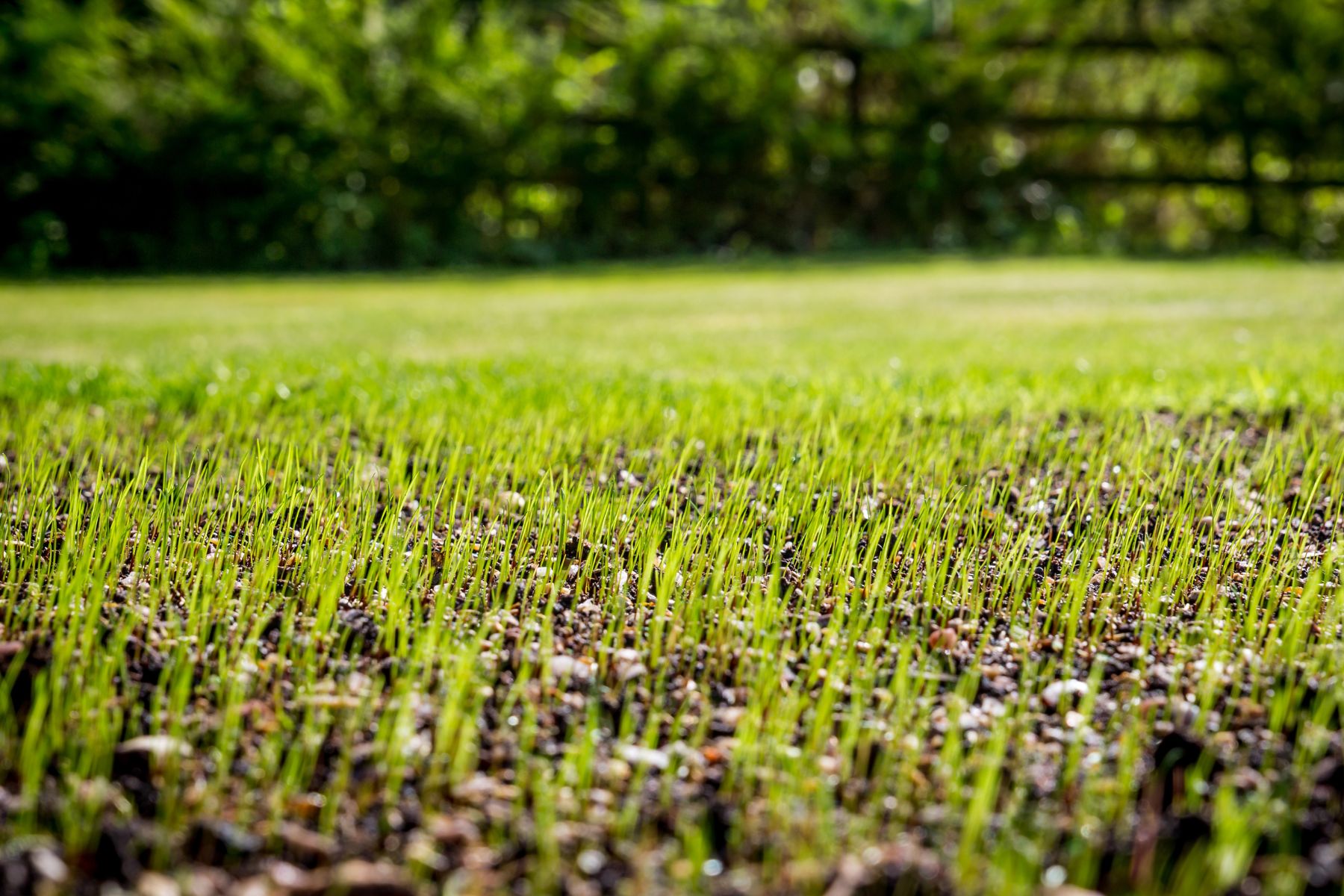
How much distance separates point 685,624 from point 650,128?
497 inches

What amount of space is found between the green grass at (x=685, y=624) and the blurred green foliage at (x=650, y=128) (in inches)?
323

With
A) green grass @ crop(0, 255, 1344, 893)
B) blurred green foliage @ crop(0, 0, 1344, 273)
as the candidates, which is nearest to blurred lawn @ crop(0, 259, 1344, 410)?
green grass @ crop(0, 255, 1344, 893)

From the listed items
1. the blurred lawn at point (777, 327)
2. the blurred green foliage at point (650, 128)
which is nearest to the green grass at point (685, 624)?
the blurred lawn at point (777, 327)

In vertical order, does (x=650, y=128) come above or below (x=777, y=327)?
above

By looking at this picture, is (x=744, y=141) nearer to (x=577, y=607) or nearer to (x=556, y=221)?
(x=556, y=221)

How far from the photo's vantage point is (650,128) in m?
14.1

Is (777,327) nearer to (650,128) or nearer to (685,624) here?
(685,624)

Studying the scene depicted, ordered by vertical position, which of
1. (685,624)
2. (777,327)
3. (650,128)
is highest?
(650,128)

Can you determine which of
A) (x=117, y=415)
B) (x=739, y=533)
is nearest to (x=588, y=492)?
(x=739, y=533)

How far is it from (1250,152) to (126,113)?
13.5 metres

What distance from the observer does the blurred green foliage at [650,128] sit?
38.4 ft

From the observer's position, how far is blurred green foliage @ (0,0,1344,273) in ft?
38.4

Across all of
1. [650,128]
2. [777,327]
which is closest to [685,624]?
[777,327]

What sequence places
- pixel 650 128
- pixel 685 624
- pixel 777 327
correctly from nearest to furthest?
pixel 685 624 → pixel 777 327 → pixel 650 128
